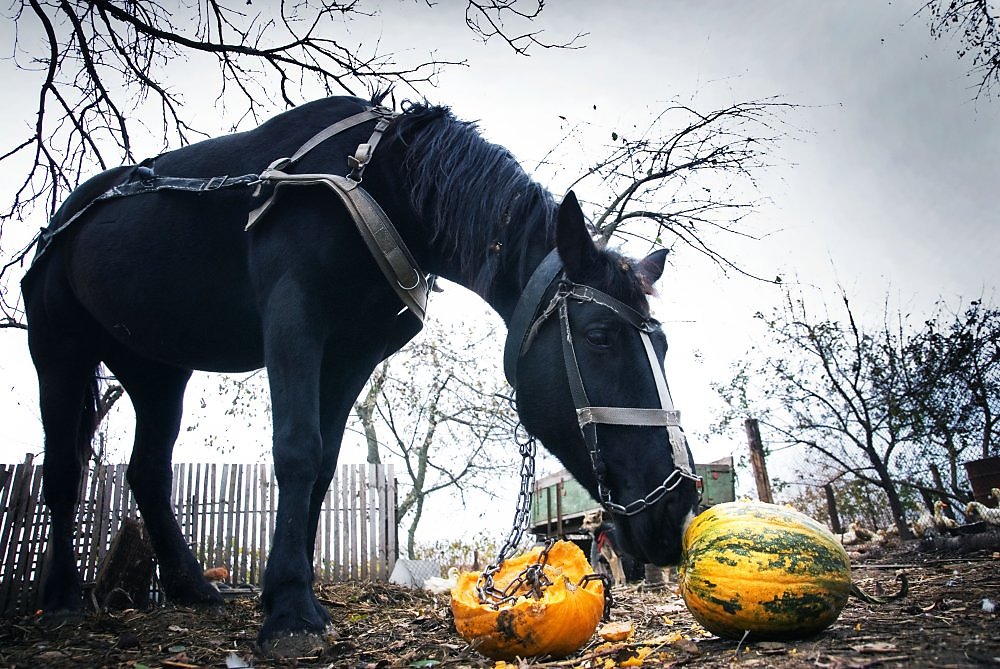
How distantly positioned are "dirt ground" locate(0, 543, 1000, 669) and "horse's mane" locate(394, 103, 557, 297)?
5.40ft

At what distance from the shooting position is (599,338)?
8.89 feet

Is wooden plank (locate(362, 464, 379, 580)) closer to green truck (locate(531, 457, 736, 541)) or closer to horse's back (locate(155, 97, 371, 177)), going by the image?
green truck (locate(531, 457, 736, 541))

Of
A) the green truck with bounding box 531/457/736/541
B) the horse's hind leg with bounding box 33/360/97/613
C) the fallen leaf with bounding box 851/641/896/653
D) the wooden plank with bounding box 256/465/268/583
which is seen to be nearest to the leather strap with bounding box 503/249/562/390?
the fallen leaf with bounding box 851/641/896/653

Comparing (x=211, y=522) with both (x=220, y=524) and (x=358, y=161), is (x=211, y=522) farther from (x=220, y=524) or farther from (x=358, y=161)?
(x=358, y=161)

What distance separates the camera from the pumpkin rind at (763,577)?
213 cm

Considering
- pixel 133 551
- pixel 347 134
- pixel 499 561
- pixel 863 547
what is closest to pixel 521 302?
pixel 499 561

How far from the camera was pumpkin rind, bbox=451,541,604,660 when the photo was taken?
2133mm

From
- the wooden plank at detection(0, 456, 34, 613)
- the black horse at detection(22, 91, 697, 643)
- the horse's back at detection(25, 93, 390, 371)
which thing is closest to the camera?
the black horse at detection(22, 91, 697, 643)

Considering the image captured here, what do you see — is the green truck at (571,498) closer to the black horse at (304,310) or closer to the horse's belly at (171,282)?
the black horse at (304,310)

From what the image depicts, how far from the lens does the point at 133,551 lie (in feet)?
17.4

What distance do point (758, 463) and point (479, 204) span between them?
1127cm

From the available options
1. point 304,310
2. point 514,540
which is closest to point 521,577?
point 514,540

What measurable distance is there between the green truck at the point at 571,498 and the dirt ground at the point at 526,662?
7656mm

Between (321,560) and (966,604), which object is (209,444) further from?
(966,604)
